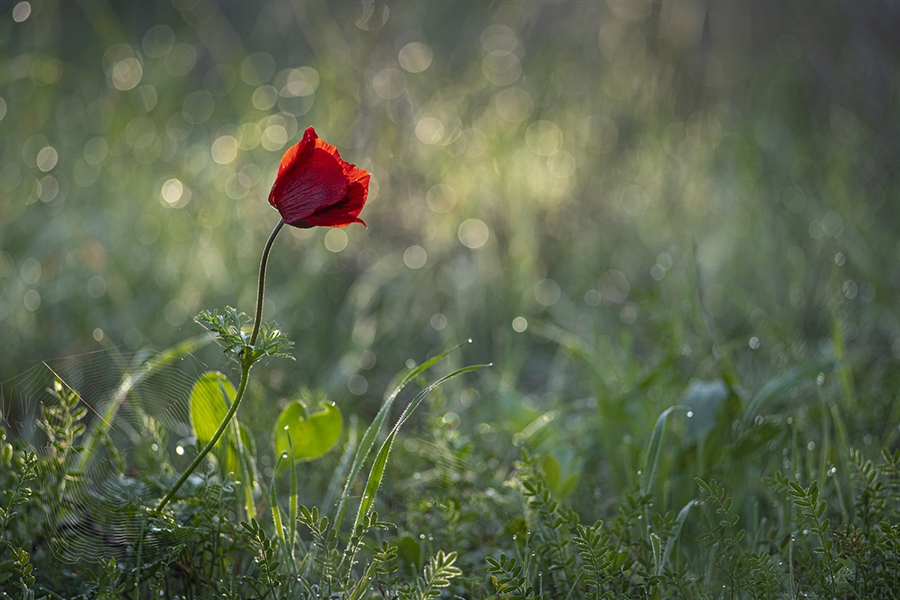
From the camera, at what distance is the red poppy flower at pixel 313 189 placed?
32.1 inches

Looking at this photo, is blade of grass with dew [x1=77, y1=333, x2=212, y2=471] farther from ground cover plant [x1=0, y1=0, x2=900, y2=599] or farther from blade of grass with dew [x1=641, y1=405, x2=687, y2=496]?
blade of grass with dew [x1=641, y1=405, x2=687, y2=496]

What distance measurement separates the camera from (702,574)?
1.00 m

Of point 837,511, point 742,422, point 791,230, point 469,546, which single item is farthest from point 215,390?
point 791,230

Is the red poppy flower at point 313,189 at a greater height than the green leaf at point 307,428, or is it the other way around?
the red poppy flower at point 313,189

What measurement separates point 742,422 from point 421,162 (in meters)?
1.64

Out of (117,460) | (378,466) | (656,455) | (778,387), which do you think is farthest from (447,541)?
(778,387)

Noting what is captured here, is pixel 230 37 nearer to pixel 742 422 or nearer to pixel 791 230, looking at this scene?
pixel 791 230

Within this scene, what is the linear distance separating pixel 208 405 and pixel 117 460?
0.54 feet

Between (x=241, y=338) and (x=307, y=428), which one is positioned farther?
(x=307, y=428)

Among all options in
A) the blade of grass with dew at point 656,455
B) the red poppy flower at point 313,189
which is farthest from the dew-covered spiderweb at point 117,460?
the blade of grass with dew at point 656,455

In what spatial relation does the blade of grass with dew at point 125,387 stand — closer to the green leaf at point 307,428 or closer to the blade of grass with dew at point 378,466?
the green leaf at point 307,428

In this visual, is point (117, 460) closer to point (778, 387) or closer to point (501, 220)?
point (778, 387)

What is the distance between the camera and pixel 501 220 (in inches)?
102

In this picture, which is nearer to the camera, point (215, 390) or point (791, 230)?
point (215, 390)
